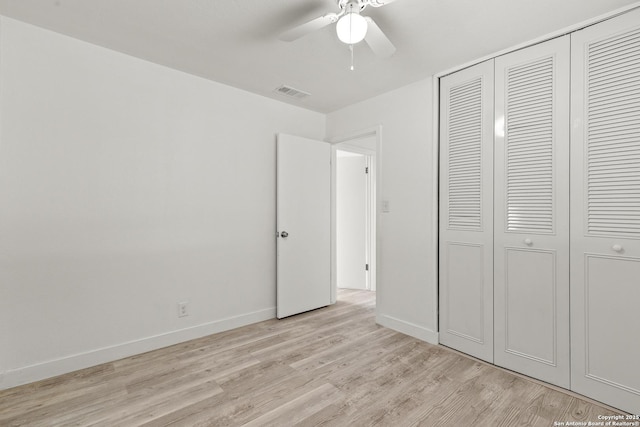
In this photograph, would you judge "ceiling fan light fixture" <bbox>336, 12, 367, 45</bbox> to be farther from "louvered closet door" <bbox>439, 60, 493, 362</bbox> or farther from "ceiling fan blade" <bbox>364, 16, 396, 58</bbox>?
"louvered closet door" <bbox>439, 60, 493, 362</bbox>

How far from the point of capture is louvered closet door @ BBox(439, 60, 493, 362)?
2.44m

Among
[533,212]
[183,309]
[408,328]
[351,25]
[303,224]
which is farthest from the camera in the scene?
[303,224]

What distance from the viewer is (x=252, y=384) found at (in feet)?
6.85

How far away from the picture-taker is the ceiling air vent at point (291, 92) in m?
3.09

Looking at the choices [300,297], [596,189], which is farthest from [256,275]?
[596,189]

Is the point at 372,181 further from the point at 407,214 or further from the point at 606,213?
the point at 606,213

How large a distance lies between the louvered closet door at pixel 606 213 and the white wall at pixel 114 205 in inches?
107

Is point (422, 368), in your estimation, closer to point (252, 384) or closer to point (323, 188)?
point (252, 384)

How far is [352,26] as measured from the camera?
1.59 meters

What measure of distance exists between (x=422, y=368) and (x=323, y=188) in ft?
7.32

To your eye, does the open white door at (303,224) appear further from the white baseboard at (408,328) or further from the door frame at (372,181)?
the white baseboard at (408,328)

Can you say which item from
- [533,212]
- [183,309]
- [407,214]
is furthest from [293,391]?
[533,212]

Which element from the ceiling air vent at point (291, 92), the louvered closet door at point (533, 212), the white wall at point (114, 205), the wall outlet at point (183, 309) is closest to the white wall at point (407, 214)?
the louvered closet door at point (533, 212)

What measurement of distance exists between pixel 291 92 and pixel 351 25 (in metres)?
1.69
